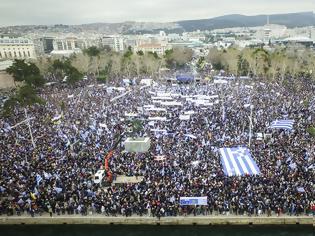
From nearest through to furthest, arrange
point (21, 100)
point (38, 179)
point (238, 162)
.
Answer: point (38, 179)
point (238, 162)
point (21, 100)

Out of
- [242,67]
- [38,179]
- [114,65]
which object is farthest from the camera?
[114,65]

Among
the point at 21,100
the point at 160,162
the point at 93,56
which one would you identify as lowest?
the point at 160,162

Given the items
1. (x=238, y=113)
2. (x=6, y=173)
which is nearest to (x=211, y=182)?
(x=6, y=173)

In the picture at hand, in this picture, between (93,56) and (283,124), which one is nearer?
(283,124)

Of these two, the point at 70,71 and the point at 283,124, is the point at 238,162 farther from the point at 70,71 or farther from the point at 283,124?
the point at 70,71
